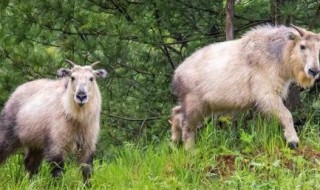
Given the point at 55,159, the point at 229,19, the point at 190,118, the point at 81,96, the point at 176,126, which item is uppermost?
the point at 229,19

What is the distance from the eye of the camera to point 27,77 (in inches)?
437

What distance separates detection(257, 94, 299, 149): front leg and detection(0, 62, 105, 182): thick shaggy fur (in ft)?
6.12

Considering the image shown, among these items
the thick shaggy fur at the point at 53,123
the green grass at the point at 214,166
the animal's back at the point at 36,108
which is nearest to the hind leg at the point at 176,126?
the green grass at the point at 214,166

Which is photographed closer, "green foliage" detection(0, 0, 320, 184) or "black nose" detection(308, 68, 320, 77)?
"black nose" detection(308, 68, 320, 77)

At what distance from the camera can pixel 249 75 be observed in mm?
9008

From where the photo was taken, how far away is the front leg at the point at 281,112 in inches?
335

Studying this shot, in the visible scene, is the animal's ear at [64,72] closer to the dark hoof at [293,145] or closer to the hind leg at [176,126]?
the hind leg at [176,126]

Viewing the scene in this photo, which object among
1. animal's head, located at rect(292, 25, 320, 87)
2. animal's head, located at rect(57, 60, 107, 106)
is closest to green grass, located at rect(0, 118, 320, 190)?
animal's head, located at rect(292, 25, 320, 87)

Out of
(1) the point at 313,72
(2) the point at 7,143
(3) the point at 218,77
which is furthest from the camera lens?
(2) the point at 7,143

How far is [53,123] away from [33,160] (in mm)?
951

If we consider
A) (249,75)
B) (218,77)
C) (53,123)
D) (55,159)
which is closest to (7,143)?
(53,123)

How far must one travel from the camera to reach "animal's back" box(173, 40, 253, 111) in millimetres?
9047

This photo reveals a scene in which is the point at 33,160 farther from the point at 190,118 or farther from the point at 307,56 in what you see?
the point at 307,56

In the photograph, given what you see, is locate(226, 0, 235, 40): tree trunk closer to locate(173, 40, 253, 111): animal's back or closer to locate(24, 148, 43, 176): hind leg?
locate(173, 40, 253, 111): animal's back
